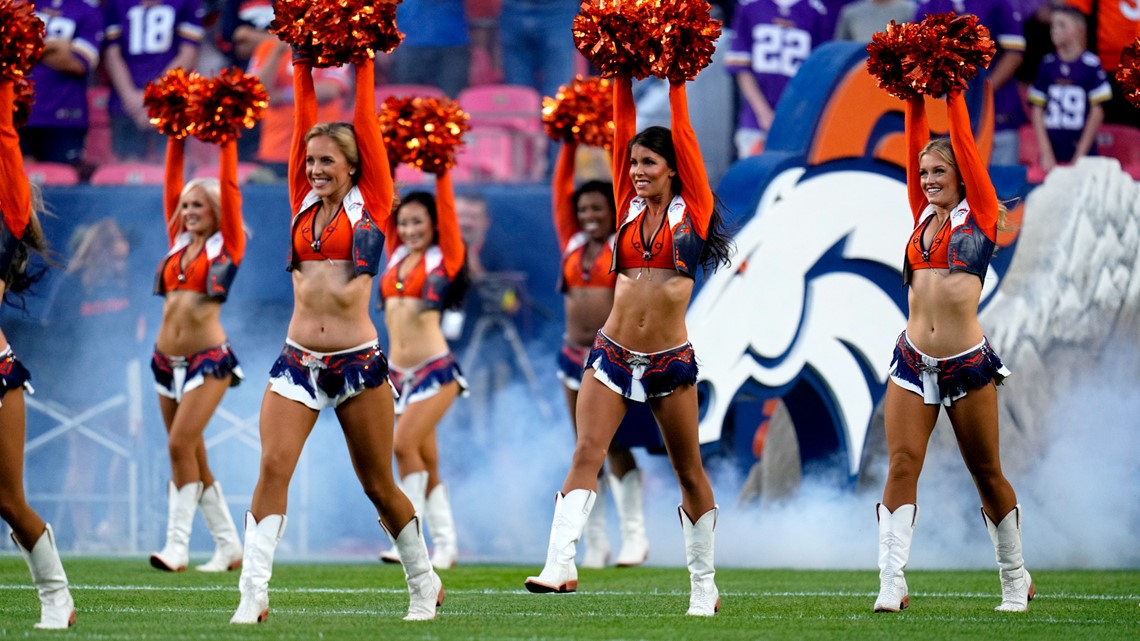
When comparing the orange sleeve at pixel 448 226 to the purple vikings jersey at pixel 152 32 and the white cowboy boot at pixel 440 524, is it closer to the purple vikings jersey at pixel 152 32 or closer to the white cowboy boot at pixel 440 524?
the white cowboy boot at pixel 440 524

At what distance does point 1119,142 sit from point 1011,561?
4448mm

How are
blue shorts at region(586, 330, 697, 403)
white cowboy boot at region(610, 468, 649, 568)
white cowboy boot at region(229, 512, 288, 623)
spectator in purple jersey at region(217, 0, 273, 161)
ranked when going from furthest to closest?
spectator in purple jersey at region(217, 0, 273, 161) → white cowboy boot at region(610, 468, 649, 568) → blue shorts at region(586, 330, 697, 403) → white cowboy boot at region(229, 512, 288, 623)

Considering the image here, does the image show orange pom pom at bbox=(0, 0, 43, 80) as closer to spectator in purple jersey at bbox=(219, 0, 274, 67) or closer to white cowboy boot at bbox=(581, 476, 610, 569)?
white cowboy boot at bbox=(581, 476, 610, 569)

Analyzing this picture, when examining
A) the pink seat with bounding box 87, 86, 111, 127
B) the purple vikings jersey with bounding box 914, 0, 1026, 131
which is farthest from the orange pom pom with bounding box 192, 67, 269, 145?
the purple vikings jersey with bounding box 914, 0, 1026, 131

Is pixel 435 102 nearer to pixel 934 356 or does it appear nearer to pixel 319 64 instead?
pixel 319 64

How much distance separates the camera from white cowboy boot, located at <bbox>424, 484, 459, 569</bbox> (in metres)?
8.06

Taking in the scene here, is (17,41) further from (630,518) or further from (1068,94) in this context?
(1068,94)

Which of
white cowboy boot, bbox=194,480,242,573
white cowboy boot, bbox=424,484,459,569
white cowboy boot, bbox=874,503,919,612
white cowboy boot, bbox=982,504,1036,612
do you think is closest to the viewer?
white cowboy boot, bbox=874,503,919,612

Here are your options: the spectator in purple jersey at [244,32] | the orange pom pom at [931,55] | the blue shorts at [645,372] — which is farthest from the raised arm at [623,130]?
the spectator in purple jersey at [244,32]

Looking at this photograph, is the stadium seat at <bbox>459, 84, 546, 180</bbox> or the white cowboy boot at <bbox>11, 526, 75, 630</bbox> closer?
the white cowboy boot at <bbox>11, 526, 75, 630</bbox>

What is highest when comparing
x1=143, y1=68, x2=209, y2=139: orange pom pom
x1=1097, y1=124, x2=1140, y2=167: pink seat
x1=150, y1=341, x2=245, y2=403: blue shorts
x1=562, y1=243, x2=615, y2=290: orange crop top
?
x1=143, y1=68, x2=209, y2=139: orange pom pom

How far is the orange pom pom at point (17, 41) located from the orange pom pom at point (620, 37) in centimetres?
190

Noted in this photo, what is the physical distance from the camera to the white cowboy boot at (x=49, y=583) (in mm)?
4703

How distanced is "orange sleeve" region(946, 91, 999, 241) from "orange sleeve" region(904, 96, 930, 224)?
247 millimetres
